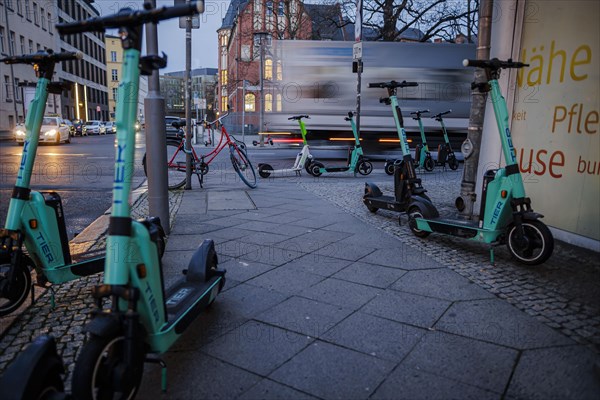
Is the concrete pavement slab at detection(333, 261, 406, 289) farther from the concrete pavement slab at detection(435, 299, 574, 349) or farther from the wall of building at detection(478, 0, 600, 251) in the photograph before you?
the wall of building at detection(478, 0, 600, 251)

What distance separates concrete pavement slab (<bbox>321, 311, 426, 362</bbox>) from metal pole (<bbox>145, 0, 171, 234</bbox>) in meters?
2.90

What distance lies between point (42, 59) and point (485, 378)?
338 centimetres

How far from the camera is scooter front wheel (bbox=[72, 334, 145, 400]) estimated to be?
183 cm

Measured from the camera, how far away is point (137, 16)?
78.8 inches

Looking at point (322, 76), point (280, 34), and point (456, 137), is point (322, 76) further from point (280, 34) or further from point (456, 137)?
point (280, 34)

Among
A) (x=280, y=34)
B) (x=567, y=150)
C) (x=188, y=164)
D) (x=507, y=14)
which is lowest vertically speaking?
(x=188, y=164)

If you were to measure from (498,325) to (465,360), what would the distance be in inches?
23.2

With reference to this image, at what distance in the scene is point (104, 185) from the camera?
9711 mm

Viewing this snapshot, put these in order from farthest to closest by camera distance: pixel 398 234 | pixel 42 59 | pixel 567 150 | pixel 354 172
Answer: pixel 354 172
pixel 398 234
pixel 567 150
pixel 42 59

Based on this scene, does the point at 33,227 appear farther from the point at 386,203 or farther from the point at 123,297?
the point at 386,203

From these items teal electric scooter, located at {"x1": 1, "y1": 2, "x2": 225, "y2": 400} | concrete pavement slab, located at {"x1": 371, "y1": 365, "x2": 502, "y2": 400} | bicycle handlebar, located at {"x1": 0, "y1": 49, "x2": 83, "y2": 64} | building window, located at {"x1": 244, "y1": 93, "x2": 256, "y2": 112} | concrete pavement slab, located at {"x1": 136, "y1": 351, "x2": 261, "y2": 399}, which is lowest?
concrete pavement slab, located at {"x1": 136, "y1": 351, "x2": 261, "y2": 399}

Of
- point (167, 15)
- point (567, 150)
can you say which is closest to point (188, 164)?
point (567, 150)

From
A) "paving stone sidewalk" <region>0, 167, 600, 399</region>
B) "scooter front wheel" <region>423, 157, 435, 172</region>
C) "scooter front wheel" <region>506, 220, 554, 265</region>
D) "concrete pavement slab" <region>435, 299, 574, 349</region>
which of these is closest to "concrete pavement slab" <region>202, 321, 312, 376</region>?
"paving stone sidewalk" <region>0, 167, 600, 399</region>

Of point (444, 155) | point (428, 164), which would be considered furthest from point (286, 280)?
point (444, 155)
